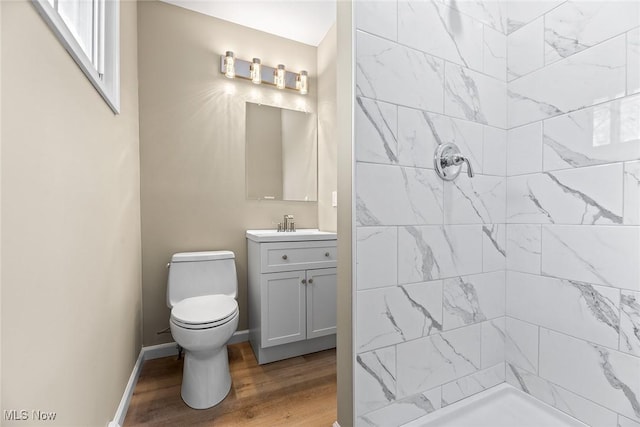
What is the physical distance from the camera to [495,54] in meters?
1.42

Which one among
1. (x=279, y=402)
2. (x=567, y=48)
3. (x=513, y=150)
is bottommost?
(x=279, y=402)

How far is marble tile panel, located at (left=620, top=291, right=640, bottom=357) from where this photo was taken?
39.9 inches

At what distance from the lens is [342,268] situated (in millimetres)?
1145

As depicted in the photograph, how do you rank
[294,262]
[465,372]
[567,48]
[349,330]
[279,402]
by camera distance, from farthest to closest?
[294,262] → [279,402] → [465,372] → [567,48] → [349,330]

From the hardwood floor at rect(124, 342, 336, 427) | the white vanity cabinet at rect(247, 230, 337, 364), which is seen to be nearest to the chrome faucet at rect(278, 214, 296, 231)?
the white vanity cabinet at rect(247, 230, 337, 364)

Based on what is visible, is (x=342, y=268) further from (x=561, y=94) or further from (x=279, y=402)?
(x=561, y=94)

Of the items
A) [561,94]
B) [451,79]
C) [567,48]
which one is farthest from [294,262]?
[567,48]

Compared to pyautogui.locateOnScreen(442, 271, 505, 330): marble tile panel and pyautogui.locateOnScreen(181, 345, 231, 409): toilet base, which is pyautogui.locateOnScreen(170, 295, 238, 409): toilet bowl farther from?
pyautogui.locateOnScreen(442, 271, 505, 330): marble tile panel

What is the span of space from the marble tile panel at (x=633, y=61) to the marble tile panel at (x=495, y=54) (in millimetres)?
465

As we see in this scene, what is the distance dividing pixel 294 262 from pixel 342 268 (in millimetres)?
847

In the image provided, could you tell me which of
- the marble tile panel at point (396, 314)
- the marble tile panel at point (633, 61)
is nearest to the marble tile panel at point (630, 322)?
the marble tile panel at point (396, 314)

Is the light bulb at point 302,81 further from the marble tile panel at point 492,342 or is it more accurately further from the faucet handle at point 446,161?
the marble tile panel at point 492,342

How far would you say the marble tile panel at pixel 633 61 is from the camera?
3.32ft

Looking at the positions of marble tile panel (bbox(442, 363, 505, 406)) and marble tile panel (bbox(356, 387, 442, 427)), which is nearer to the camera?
marble tile panel (bbox(356, 387, 442, 427))
